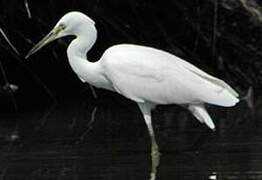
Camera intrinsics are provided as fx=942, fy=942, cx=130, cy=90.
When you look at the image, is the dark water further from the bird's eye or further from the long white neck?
the bird's eye

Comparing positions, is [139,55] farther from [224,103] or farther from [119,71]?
[224,103]

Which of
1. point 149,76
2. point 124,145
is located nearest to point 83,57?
point 149,76

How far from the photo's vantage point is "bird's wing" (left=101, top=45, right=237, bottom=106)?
8.78 m

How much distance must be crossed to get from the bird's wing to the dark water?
1.74ft

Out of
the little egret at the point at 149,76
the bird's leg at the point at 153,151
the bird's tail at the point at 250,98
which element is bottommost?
the bird's leg at the point at 153,151

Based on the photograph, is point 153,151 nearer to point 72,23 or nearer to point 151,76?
point 151,76

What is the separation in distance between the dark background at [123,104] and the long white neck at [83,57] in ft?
2.28

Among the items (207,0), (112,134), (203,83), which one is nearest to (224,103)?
(203,83)

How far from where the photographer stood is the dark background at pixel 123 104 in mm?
8305

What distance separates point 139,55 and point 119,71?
0.26 m

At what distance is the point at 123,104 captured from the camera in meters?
12.4

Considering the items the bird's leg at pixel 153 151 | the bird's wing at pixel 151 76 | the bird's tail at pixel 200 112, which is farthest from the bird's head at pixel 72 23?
the bird's tail at pixel 200 112

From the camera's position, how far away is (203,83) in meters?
8.70

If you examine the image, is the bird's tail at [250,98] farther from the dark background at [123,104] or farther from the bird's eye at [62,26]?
the bird's eye at [62,26]
